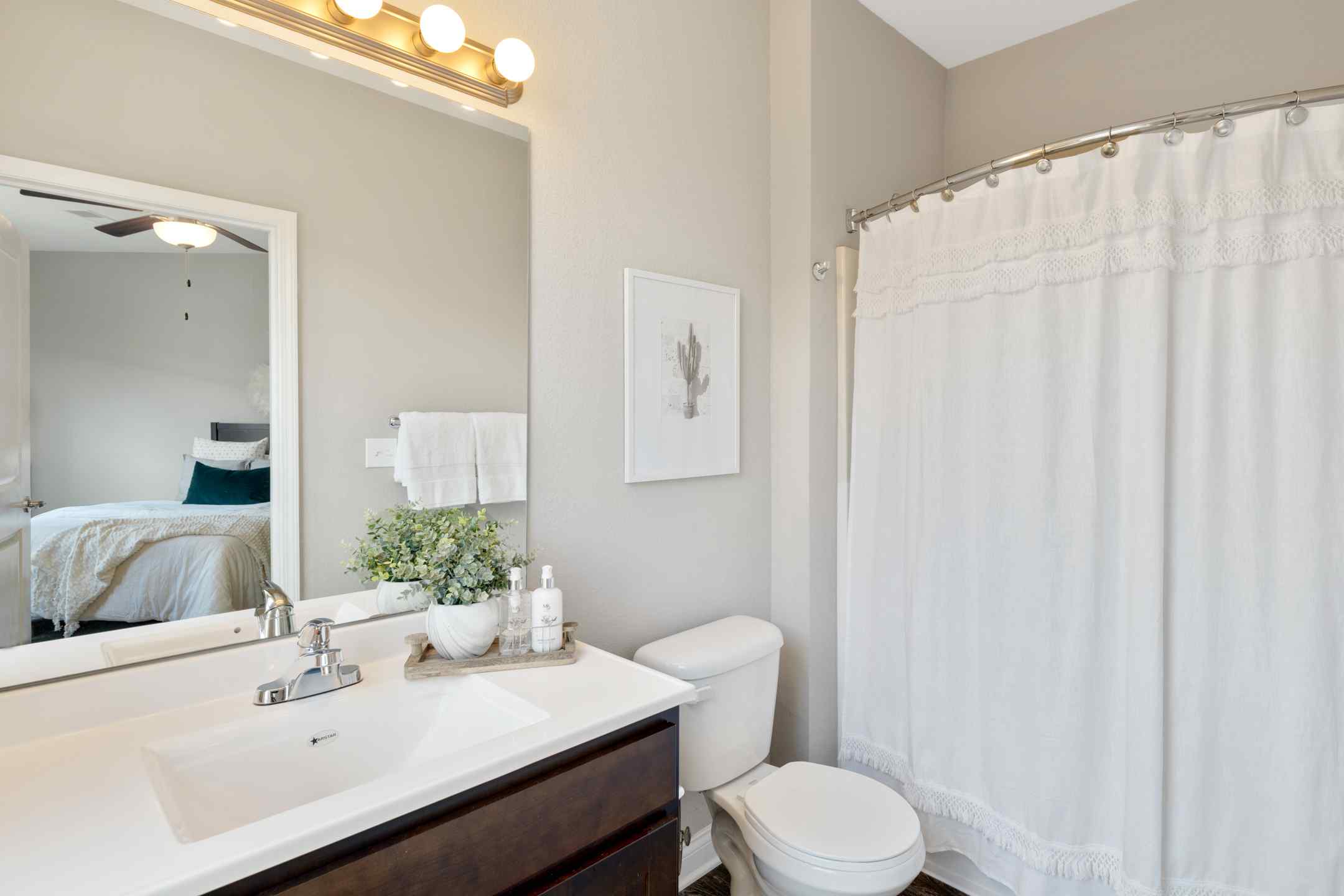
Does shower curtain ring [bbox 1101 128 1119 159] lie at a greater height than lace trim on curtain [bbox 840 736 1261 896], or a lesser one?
greater

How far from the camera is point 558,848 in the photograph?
103 centimetres

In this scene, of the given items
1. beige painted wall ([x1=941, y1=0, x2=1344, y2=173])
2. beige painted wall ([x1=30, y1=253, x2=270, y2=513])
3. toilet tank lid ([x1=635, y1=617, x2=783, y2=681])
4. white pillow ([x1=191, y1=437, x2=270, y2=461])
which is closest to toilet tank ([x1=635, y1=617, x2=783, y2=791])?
toilet tank lid ([x1=635, y1=617, x2=783, y2=681])

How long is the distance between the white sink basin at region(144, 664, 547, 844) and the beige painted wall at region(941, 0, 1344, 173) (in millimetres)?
2525

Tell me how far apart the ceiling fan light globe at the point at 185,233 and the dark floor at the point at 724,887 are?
6.37 feet

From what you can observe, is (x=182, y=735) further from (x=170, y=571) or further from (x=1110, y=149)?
(x=1110, y=149)

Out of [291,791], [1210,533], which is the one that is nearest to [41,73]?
[291,791]

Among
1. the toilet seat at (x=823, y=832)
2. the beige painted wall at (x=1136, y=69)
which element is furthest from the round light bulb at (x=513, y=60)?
the beige painted wall at (x=1136, y=69)

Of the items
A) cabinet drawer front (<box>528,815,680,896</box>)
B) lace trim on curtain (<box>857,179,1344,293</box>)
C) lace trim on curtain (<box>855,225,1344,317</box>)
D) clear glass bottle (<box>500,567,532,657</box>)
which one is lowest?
cabinet drawer front (<box>528,815,680,896</box>)

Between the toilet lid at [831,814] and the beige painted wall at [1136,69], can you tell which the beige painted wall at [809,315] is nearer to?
the toilet lid at [831,814]

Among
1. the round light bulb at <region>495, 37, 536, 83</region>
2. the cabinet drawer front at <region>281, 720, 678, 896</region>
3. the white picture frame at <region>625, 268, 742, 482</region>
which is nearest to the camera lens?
the cabinet drawer front at <region>281, 720, 678, 896</region>

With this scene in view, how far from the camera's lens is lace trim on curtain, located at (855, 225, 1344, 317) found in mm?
1408

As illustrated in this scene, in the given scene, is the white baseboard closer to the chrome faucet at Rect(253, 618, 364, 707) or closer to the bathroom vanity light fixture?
the chrome faucet at Rect(253, 618, 364, 707)

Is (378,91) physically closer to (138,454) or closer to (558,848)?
(138,454)

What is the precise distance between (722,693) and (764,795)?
0.25 m
